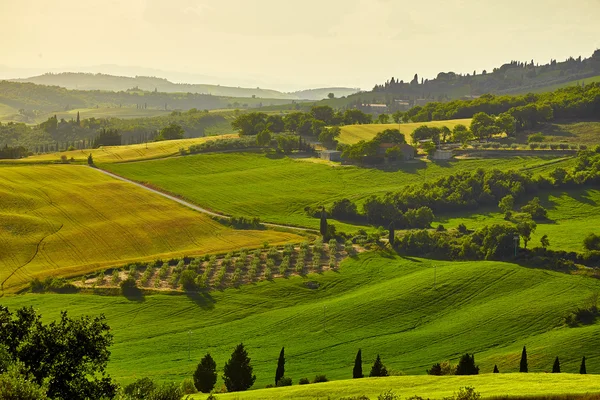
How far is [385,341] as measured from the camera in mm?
79562

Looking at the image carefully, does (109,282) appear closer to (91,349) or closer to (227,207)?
(227,207)

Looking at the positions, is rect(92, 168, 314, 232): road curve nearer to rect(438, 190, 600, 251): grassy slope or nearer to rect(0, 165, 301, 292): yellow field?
rect(0, 165, 301, 292): yellow field

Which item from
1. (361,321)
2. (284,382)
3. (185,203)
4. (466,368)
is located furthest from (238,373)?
(185,203)

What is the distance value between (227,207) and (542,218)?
52210mm

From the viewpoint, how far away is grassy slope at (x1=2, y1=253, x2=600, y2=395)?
72.9m

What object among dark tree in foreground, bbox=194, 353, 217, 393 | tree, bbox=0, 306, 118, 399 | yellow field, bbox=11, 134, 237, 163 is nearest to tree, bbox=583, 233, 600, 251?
dark tree in foreground, bbox=194, 353, 217, 393

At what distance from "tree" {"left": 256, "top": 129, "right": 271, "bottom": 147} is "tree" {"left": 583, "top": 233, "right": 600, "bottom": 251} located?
9595 cm

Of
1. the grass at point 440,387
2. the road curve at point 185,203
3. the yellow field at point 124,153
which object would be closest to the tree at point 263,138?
the yellow field at point 124,153

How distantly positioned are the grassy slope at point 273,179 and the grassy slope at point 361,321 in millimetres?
36198

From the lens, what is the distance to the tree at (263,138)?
18725 centimetres

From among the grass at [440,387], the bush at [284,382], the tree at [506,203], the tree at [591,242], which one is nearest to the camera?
the grass at [440,387]

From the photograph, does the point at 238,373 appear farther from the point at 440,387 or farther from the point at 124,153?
the point at 124,153

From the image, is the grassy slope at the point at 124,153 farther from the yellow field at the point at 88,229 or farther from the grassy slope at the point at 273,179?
the yellow field at the point at 88,229

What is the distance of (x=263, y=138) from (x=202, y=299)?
323ft
